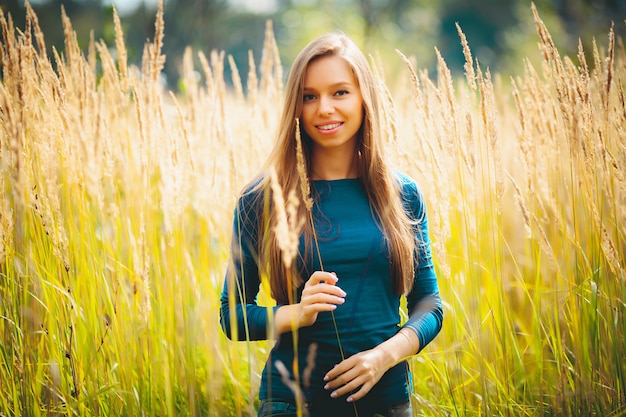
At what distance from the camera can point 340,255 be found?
4.40 feet

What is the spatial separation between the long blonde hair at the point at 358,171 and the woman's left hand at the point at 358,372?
0.79 ft

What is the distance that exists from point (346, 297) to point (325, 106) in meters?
0.52

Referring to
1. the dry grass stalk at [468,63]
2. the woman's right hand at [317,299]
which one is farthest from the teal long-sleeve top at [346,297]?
the dry grass stalk at [468,63]

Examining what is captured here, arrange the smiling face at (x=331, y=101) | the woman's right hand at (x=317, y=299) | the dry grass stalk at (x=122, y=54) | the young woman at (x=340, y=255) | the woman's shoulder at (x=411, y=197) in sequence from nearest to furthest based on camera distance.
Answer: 1. the woman's right hand at (x=317, y=299)
2. the young woman at (x=340, y=255)
3. the smiling face at (x=331, y=101)
4. the woman's shoulder at (x=411, y=197)
5. the dry grass stalk at (x=122, y=54)

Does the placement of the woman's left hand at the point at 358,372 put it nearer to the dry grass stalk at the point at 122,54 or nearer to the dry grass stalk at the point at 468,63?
the dry grass stalk at the point at 468,63

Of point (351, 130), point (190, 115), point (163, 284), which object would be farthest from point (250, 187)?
point (190, 115)

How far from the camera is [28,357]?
4.75ft

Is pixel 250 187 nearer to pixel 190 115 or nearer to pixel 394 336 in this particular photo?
pixel 394 336

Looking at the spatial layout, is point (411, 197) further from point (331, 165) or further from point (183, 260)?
point (183, 260)

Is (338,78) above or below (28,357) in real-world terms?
above

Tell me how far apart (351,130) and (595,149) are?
72cm

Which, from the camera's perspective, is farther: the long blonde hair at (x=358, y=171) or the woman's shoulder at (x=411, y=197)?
the woman's shoulder at (x=411, y=197)

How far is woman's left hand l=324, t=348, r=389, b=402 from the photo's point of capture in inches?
46.4

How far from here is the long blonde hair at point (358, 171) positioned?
4.49 ft
